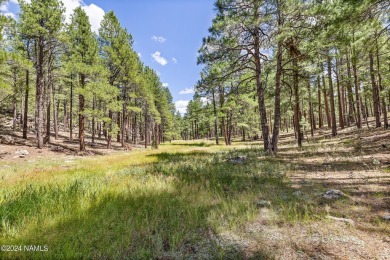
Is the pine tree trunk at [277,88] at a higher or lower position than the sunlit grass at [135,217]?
higher

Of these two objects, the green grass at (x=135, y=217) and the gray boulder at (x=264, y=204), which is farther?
the gray boulder at (x=264, y=204)

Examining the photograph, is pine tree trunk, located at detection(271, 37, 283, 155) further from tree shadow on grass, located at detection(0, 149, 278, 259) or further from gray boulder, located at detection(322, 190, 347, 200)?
tree shadow on grass, located at detection(0, 149, 278, 259)

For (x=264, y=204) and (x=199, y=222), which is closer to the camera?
(x=199, y=222)

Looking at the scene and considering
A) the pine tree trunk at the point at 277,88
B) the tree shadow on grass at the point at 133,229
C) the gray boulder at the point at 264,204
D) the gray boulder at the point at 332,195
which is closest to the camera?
the tree shadow on grass at the point at 133,229

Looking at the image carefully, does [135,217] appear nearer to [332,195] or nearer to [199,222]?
[199,222]

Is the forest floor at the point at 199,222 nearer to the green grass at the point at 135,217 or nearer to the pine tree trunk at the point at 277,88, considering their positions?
the green grass at the point at 135,217

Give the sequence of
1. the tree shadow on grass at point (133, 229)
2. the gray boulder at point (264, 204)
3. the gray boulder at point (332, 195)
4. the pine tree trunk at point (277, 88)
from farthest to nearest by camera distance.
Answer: the pine tree trunk at point (277, 88) → the gray boulder at point (332, 195) → the gray boulder at point (264, 204) → the tree shadow on grass at point (133, 229)

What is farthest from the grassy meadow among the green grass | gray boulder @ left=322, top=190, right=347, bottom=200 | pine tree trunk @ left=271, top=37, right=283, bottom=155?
pine tree trunk @ left=271, top=37, right=283, bottom=155

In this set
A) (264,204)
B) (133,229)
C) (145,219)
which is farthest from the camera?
(264,204)

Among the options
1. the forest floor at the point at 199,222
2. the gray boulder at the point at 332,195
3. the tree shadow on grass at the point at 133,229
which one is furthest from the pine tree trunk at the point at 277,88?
the tree shadow on grass at the point at 133,229

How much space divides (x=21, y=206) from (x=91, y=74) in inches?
672

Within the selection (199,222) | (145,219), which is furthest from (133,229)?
(199,222)

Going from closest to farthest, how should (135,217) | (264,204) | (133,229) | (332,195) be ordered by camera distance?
(133,229) < (135,217) < (264,204) < (332,195)

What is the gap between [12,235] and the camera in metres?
2.87
